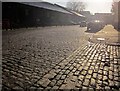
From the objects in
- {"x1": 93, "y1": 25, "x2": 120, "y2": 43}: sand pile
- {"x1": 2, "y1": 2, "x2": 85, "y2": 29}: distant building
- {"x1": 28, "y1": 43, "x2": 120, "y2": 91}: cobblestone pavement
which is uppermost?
{"x1": 2, "y1": 2, "x2": 85, "y2": 29}: distant building

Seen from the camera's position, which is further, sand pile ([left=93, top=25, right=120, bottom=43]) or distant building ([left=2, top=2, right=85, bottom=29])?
distant building ([left=2, top=2, right=85, bottom=29])

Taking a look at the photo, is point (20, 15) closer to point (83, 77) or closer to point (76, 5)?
point (83, 77)

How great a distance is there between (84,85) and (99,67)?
184cm

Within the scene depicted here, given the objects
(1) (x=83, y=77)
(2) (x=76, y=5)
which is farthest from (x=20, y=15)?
(2) (x=76, y=5)

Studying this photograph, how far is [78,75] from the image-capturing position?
5293 mm

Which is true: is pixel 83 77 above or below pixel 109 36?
below

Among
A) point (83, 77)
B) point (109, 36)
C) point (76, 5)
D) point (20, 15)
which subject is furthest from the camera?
point (76, 5)

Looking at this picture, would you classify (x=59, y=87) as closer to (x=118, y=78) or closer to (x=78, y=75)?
(x=78, y=75)

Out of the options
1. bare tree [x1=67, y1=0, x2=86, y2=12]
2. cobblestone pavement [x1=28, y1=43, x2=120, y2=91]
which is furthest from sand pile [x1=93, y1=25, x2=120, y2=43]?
bare tree [x1=67, y1=0, x2=86, y2=12]

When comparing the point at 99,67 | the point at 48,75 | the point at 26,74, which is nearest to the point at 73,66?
the point at 99,67

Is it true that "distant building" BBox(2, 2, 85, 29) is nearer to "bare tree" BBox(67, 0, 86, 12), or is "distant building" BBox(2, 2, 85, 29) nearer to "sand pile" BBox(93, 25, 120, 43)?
"sand pile" BBox(93, 25, 120, 43)

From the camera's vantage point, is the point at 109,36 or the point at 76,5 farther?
the point at 76,5

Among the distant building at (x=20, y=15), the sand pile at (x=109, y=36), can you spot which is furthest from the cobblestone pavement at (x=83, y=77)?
the distant building at (x=20, y=15)

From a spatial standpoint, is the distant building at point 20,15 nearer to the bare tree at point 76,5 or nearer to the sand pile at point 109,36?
the sand pile at point 109,36
